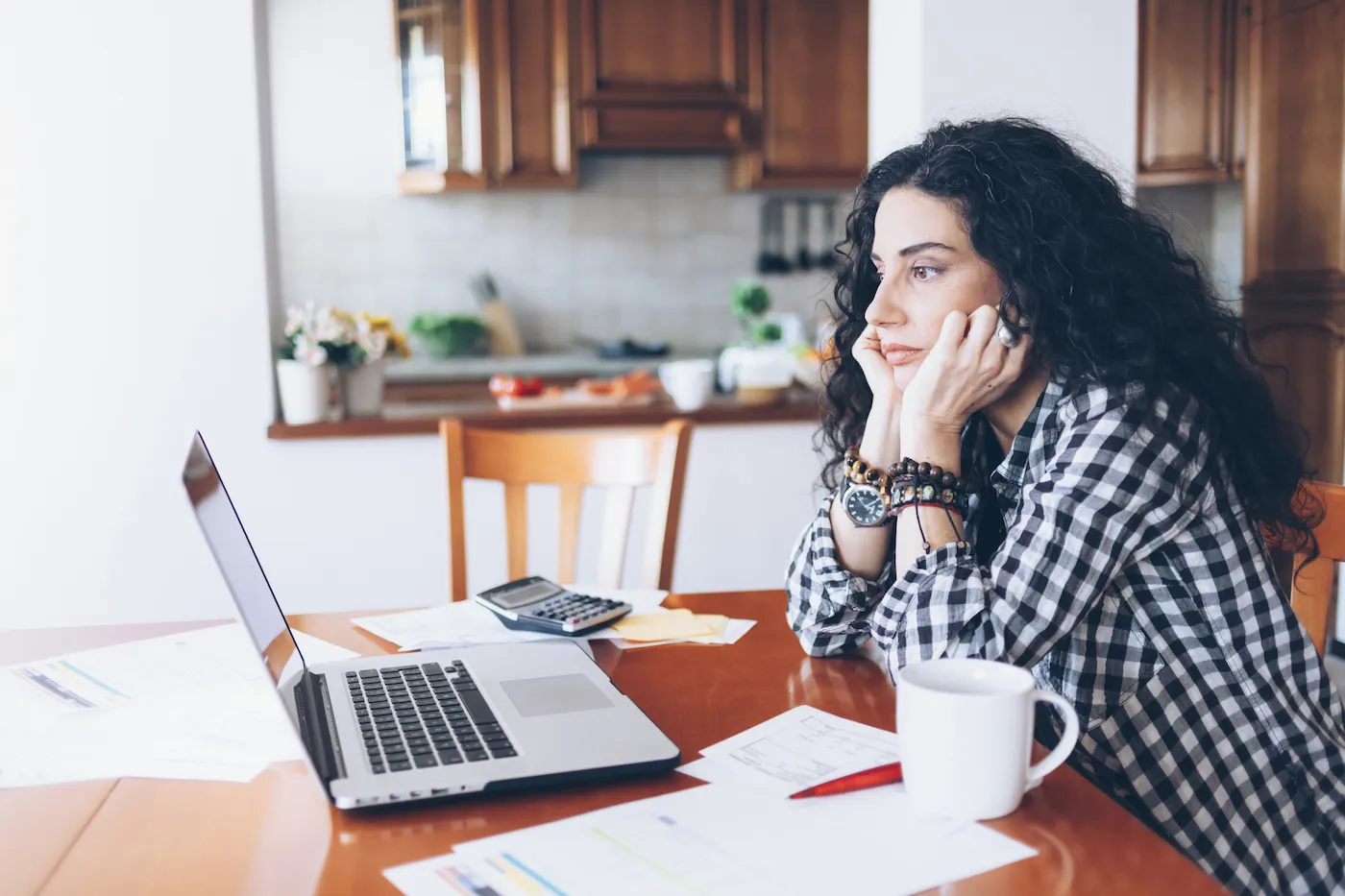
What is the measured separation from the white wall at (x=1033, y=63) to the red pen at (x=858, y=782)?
1.64m

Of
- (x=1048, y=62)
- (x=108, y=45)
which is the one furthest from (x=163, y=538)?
(x=1048, y=62)

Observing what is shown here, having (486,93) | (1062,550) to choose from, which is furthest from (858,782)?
(486,93)

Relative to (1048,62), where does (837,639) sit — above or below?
below

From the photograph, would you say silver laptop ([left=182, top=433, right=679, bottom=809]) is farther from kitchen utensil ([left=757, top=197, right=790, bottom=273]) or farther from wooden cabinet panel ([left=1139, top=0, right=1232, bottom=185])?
kitchen utensil ([left=757, top=197, right=790, bottom=273])

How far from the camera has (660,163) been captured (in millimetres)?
5145

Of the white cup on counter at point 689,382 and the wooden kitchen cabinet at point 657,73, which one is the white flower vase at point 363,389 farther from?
the wooden kitchen cabinet at point 657,73

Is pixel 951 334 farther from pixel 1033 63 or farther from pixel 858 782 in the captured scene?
pixel 1033 63

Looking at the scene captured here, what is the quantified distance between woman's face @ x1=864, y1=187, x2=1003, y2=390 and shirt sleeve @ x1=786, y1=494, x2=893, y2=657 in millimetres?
234

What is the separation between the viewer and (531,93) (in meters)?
4.61

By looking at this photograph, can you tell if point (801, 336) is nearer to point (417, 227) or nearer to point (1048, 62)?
point (417, 227)

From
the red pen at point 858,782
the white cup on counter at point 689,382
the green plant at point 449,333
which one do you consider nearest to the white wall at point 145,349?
the white cup on counter at point 689,382

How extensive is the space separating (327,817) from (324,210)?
174 inches

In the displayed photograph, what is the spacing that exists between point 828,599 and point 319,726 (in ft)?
1.74

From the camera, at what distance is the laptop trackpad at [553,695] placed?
1029mm
